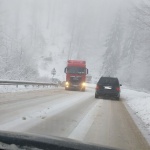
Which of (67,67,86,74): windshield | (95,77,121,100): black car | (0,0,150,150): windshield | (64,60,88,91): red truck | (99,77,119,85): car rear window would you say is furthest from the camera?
(67,67,86,74): windshield

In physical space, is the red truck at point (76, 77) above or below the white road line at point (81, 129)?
above

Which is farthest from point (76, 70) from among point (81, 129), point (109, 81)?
point (81, 129)

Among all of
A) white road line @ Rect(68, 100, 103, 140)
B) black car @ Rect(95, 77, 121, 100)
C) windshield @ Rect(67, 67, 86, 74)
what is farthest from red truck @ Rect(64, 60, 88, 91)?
white road line @ Rect(68, 100, 103, 140)

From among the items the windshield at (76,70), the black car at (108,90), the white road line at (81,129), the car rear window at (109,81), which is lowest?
the white road line at (81,129)

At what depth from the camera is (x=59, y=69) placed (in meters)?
116

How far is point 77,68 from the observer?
4103cm

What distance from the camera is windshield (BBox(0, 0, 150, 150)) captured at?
1129 cm

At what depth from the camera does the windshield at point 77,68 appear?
37.0 feet

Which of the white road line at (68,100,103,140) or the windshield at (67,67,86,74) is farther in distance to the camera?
the windshield at (67,67,86,74)

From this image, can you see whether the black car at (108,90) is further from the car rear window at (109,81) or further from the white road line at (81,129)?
the white road line at (81,129)

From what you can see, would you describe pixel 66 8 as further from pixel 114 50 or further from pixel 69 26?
pixel 114 50

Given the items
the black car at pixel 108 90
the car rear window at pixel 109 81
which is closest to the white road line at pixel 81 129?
the black car at pixel 108 90

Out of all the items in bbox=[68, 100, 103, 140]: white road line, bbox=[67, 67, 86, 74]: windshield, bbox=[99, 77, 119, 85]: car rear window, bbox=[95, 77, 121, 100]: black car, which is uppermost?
bbox=[67, 67, 86, 74]: windshield

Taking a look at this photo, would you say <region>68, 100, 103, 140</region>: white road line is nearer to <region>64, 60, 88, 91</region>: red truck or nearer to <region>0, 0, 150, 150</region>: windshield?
<region>0, 0, 150, 150</region>: windshield
